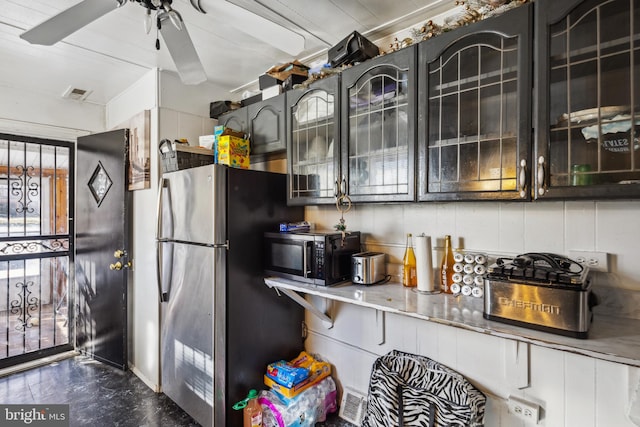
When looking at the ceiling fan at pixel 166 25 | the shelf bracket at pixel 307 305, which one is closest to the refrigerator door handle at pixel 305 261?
the shelf bracket at pixel 307 305

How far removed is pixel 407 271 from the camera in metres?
1.69

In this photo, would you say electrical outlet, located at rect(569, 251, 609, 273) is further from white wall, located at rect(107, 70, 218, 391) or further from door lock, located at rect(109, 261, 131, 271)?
door lock, located at rect(109, 261, 131, 271)

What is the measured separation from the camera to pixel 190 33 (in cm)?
189

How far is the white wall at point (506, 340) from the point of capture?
1.24 m

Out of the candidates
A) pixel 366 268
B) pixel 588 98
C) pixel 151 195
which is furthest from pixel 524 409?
pixel 151 195

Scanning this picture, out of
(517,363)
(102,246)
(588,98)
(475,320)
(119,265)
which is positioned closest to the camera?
(588,98)

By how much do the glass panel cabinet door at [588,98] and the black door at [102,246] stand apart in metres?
2.82

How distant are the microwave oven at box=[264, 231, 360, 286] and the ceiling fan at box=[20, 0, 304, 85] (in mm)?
944

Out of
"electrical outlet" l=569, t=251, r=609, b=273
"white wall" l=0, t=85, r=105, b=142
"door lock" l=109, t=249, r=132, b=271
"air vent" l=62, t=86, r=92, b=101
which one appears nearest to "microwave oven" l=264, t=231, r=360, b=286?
"electrical outlet" l=569, t=251, r=609, b=273

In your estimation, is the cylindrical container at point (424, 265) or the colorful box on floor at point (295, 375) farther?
the colorful box on floor at point (295, 375)

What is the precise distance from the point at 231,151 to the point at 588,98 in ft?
6.00

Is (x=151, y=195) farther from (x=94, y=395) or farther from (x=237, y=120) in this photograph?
(x=94, y=395)

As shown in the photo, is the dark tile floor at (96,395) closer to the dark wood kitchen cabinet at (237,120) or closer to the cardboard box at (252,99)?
the dark wood kitchen cabinet at (237,120)

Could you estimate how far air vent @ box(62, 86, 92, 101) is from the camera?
2746 mm
